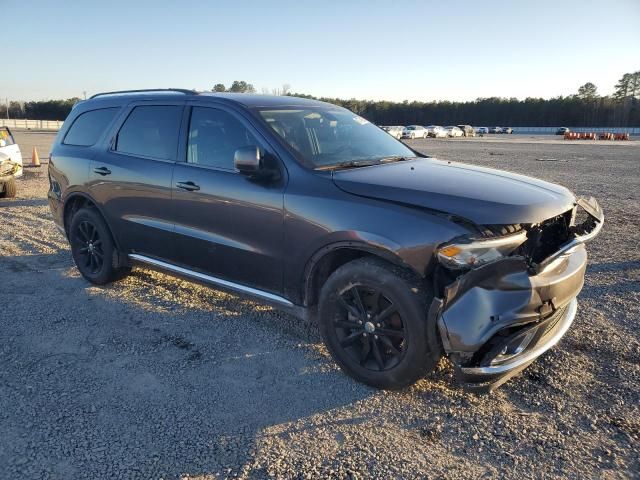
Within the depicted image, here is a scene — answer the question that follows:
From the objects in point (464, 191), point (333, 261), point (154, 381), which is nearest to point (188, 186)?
point (333, 261)

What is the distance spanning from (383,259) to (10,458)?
2.33 meters

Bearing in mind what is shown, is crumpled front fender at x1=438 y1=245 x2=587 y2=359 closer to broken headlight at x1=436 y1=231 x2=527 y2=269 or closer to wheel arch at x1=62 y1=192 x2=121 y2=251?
broken headlight at x1=436 y1=231 x2=527 y2=269

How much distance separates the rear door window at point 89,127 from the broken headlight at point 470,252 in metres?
3.84

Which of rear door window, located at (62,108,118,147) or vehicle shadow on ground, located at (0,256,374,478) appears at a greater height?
rear door window, located at (62,108,118,147)

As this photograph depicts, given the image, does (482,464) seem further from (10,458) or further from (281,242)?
(10,458)

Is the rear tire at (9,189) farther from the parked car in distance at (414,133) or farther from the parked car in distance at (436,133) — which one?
the parked car in distance at (436,133)

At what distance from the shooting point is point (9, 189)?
10656 mm

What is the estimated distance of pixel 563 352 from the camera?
12.3ft

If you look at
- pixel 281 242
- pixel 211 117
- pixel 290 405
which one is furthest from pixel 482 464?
pixel 211 117

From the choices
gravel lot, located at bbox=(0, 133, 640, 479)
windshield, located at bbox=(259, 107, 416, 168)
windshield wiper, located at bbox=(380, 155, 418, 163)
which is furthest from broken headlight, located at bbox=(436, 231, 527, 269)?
windshield wiper, located at bbox=(380, 155, 418, 163)

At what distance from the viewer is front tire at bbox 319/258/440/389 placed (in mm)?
3002

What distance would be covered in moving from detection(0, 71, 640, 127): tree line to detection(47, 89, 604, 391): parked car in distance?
7722 centimetres

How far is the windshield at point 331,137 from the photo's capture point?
3.85 m

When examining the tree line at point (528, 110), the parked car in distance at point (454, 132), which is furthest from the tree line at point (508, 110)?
the parked car in distance at point (454, 132)
